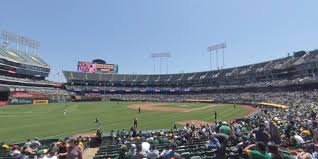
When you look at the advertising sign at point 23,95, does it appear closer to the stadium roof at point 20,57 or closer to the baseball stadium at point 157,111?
the baseball stadium at point 157,111

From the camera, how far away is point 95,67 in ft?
472

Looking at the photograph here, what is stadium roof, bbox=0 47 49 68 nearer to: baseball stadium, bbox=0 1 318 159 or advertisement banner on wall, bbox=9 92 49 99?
baseball stadium, bbox=0 1 318 159

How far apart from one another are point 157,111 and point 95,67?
293 ft

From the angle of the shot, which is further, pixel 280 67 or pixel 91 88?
pixel 91 88

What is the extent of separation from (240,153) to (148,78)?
133150mm

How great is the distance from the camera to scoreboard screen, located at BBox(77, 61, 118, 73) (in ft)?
459

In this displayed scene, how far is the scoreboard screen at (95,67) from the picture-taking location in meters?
140

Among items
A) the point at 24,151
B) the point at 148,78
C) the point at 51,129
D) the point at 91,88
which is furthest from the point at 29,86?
the point at 24,151

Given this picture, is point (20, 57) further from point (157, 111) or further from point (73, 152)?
point (73, 152)

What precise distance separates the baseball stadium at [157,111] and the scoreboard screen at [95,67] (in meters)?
0.46

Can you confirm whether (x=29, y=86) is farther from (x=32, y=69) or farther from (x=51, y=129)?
(x=51, y=129)

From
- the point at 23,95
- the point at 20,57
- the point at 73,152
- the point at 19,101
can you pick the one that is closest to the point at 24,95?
the point at 23,95

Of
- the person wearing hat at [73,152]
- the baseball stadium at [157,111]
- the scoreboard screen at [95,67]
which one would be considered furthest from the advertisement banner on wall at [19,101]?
the person wearing hat at [73,152]

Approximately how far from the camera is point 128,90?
130 m
